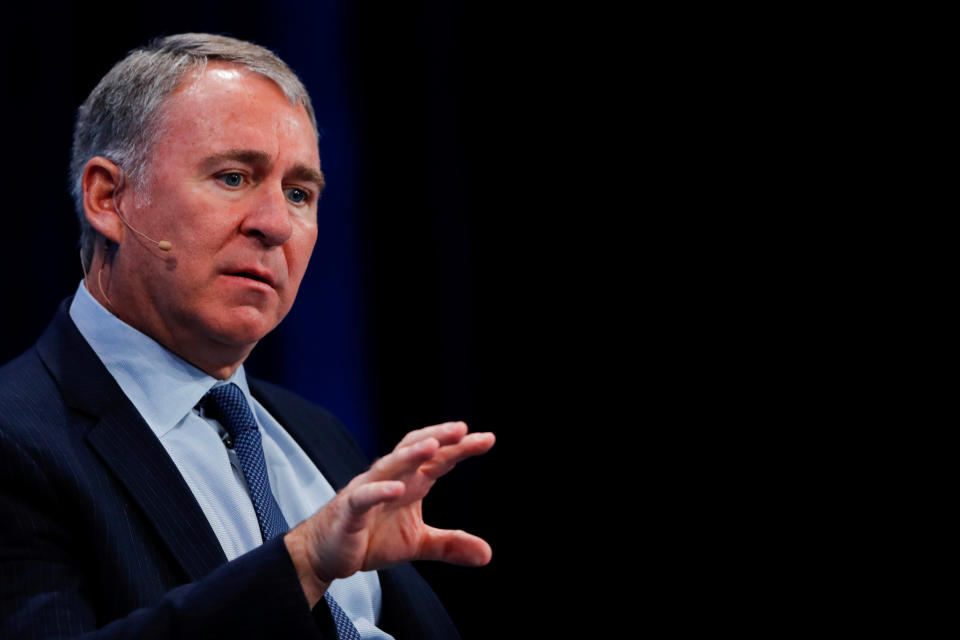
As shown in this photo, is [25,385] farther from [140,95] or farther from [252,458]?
[140,95]

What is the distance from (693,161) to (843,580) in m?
1.01

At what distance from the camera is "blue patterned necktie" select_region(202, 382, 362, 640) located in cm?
139

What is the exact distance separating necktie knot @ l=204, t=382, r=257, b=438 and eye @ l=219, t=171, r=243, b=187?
318mm

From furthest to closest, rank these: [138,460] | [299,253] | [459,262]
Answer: [459,262]
[299,253]
[138,460]

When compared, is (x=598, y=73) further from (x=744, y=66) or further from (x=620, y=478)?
(x=620, y=478)

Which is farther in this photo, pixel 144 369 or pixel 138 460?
pixel 144 369

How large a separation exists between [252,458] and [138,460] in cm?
19

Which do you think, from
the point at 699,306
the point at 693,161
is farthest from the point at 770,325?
the point at 693,161

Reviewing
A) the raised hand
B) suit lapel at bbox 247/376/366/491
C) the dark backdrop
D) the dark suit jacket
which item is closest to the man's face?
the dark suit jacket

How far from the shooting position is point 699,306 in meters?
2.27

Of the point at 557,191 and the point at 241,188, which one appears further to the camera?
the point at 557,191

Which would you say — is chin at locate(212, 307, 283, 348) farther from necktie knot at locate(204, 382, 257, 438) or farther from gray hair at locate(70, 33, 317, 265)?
gray hair at locate(70, 33, 317, 265)

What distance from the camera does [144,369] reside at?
1.46m

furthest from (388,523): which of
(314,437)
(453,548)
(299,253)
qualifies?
(314,437)
